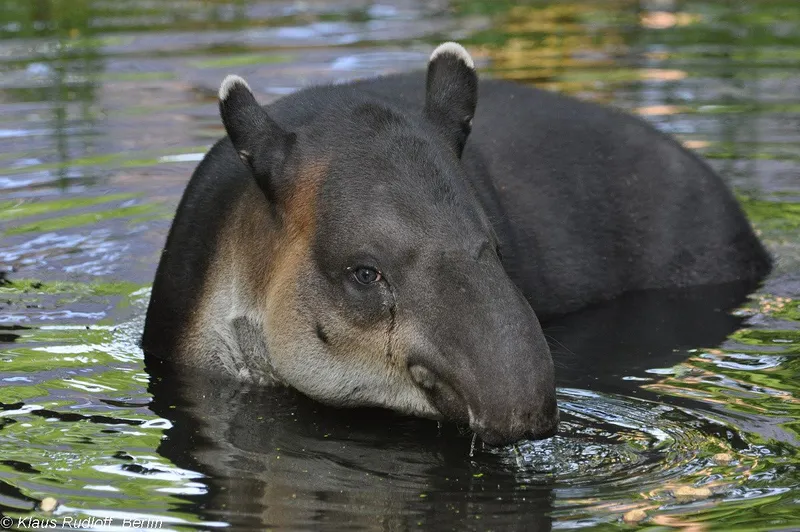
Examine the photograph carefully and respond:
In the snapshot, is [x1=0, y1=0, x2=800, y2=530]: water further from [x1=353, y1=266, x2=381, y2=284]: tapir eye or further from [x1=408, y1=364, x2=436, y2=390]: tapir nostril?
[x1=353, y1=266, x2=381, y2=284]: tapir eye

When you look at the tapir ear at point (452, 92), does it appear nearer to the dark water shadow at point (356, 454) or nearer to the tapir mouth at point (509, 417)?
the dark water shadow at point (356, 454)

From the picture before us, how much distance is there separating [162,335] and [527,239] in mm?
3056

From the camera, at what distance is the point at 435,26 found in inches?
997

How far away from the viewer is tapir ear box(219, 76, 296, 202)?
935 centimetres

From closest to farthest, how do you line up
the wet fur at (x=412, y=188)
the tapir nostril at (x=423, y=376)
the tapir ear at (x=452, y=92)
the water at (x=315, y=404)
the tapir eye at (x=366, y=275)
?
the water at (x=315, y=404) < the tapir nostril at (x=423, y=376) < the tapir eye at (x=366, y=275) < the wet fur at (x=412, y=188) < the tapir ear at (x=452, y=92)

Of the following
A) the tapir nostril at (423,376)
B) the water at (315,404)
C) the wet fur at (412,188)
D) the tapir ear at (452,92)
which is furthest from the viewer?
the tapir ear at (452,92)

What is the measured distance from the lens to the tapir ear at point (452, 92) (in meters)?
9.74

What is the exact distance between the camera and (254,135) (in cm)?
941

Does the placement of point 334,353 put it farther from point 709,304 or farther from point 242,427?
point 709,304

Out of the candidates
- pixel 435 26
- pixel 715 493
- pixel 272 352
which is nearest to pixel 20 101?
pixel 435 26

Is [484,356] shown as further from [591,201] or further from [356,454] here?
[591,201]

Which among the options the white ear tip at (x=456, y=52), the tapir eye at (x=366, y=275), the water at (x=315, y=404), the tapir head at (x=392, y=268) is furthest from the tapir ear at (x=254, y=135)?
the water at (x=315, y=404)

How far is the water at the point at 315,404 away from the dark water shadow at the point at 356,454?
19 millimetres

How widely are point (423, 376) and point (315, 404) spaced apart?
166cm
